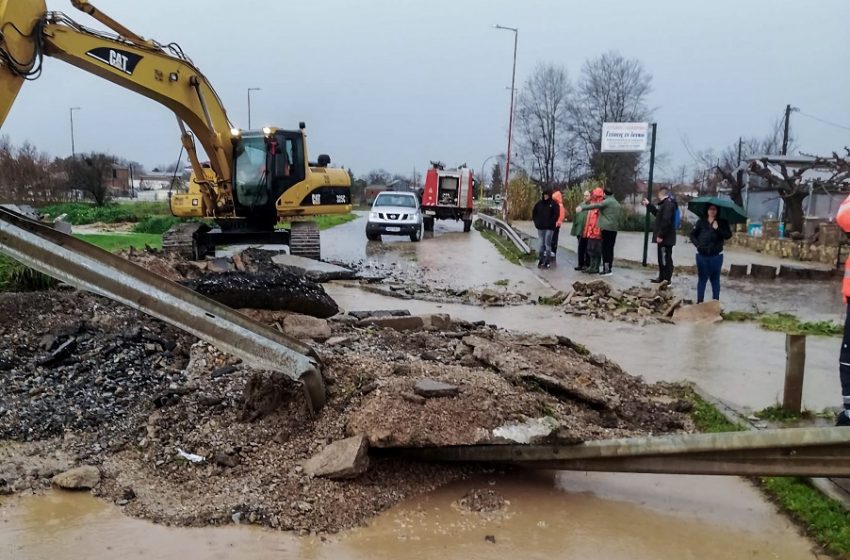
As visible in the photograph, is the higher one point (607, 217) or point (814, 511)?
point (607, 217)

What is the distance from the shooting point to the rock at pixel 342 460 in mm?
4207

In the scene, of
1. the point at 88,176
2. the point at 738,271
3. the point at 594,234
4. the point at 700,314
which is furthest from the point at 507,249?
the point at 88,176

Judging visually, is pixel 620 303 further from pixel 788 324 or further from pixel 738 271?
pixel 738 271

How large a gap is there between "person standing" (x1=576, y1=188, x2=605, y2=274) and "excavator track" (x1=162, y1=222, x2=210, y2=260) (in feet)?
27.8

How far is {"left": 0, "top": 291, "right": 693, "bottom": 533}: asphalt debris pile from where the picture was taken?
420cm

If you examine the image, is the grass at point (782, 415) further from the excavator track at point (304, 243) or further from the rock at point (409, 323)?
the excavator track at point (304, 243)

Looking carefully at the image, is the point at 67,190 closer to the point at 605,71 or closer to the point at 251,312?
the point at 251,312

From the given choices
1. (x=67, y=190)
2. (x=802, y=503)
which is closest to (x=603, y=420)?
(x=802, y=503)

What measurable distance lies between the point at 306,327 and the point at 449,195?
25.2m

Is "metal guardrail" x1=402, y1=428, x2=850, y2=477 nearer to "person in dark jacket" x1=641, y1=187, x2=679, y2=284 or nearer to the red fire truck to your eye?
"person in dark jacket" x1=641, y1=187, x2=679, y2=284

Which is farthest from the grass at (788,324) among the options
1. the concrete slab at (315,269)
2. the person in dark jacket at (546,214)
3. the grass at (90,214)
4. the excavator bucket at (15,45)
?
the grass at (90,214)

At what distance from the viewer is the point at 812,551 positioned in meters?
3.81

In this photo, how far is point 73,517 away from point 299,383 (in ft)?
5.25

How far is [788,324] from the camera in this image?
9766mm
